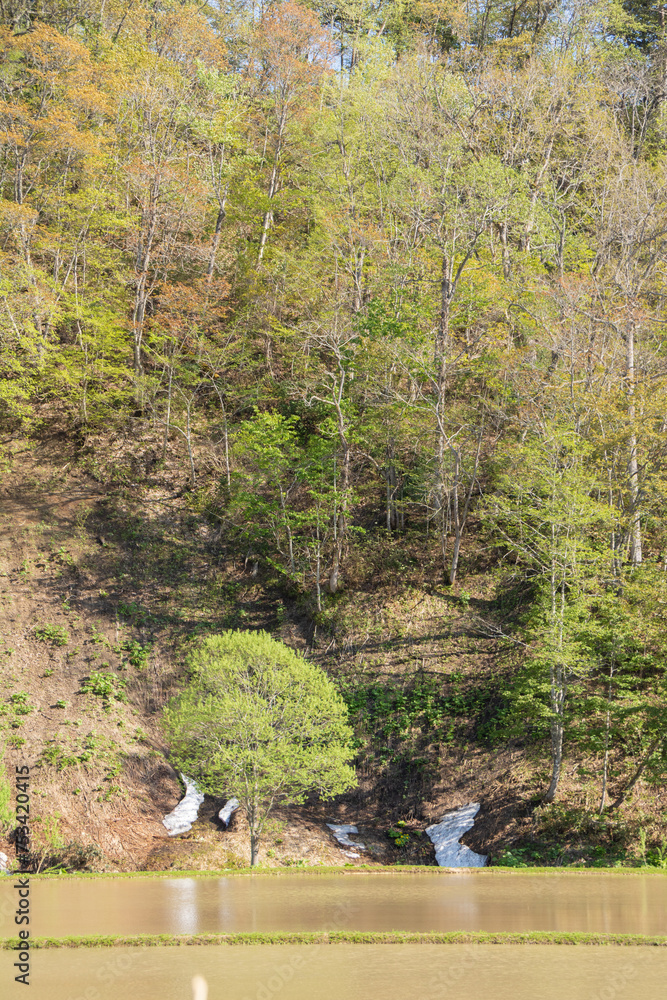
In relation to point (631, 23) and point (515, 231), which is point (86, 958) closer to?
point (515, 231)

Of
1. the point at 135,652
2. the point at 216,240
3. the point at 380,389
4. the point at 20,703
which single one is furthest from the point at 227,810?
the point at 216,240

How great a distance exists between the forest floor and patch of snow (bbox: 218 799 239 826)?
14.6 inches

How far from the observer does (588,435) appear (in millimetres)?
24359

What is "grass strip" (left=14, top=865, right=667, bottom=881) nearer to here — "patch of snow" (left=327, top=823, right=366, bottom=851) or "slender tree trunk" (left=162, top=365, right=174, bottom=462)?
"patch of snow" (left=327, top=823, right=366, bottom=851)

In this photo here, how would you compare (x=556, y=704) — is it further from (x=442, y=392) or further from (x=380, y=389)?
(x=380, y=389)

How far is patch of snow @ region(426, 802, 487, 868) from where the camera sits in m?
18.3

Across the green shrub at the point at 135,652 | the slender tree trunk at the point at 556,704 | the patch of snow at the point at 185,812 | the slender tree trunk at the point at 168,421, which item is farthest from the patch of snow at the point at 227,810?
the slender tree trunk at the point at 168,421

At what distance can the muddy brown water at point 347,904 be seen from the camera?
36.1ft

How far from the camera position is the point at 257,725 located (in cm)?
1675

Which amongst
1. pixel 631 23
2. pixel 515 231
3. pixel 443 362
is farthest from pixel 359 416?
pixel 631 23

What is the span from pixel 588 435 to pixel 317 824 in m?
14.3

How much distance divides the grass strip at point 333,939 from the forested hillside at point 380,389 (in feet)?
24.7

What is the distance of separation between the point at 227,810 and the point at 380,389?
15283mm

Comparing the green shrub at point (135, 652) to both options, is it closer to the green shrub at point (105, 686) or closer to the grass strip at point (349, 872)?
the green shrub at point (105, 686)
